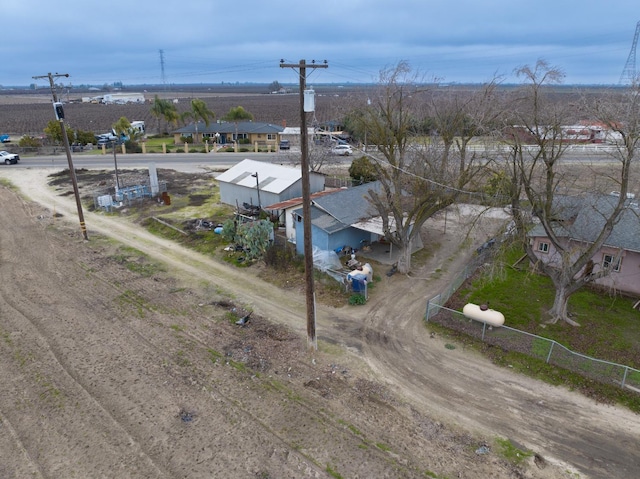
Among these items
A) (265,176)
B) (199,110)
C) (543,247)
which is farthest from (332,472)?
(199,110)

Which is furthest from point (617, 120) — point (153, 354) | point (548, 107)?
point (153, 354)

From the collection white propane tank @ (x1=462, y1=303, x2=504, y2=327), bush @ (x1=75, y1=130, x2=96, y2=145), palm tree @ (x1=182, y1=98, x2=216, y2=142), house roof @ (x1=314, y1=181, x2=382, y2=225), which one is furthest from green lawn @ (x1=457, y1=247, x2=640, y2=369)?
bush @ (x1=75, y1=130, x2=96, y2=145)

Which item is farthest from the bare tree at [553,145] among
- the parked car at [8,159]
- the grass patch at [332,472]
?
the parked car at [8,159]

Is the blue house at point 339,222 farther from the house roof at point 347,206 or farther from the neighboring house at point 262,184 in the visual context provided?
the neighboring house at point 262,184

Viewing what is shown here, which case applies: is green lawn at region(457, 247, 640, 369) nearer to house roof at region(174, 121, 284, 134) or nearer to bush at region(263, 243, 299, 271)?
bush at region(263, 243, 299, 271)

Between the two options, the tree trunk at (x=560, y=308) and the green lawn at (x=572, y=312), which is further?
the tree trunk at (x=560, y=308)

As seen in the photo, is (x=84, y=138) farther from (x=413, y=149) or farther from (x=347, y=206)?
(x=413, y=149)
